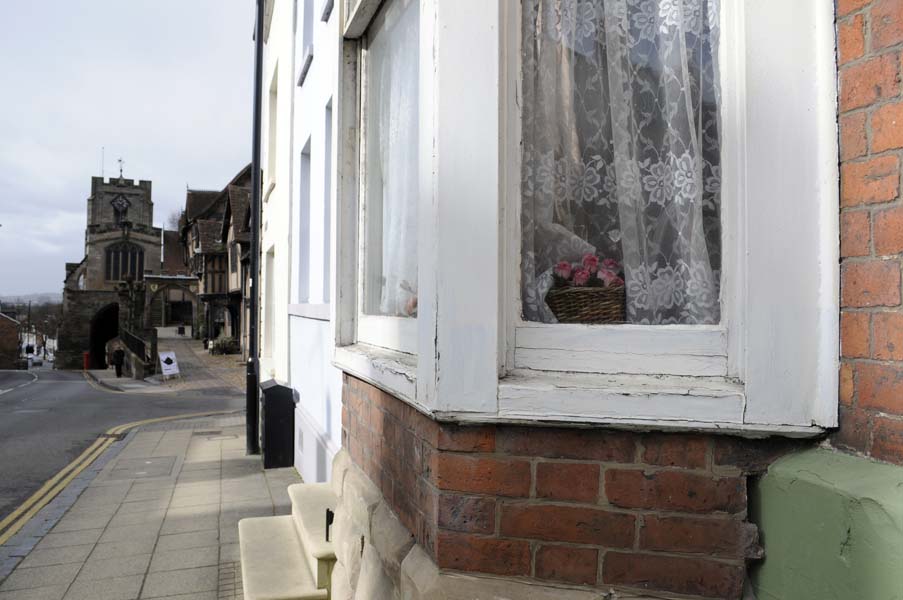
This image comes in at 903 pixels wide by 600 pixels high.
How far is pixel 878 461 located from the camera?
66.4 inches

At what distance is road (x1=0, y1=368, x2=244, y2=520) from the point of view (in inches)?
388

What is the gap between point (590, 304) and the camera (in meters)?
2.08

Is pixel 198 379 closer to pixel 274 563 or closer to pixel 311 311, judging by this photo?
pixel 311 311

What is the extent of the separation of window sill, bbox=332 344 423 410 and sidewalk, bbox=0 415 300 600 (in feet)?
7.99

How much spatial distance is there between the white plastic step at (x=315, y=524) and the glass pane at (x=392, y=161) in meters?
1.33

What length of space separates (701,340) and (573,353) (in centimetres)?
35

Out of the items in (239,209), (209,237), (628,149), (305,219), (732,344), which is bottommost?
(732,344)

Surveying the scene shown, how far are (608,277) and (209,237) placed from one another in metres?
53.2

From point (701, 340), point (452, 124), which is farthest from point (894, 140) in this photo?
point (452, 124)

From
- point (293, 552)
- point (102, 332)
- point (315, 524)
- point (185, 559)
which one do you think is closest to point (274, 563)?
point (293, 552)

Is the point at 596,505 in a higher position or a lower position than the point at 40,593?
higher

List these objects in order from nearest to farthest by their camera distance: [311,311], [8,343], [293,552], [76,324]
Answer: [293,552], [311,311], [76,324], [8,343]

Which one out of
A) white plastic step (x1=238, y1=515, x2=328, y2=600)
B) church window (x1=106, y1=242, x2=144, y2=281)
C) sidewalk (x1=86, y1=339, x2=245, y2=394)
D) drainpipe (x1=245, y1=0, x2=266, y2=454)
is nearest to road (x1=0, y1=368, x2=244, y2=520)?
sidewalk (x1=86, y1=339, x2=245, y2=394)

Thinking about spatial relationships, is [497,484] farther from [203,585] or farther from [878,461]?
[203,585]
